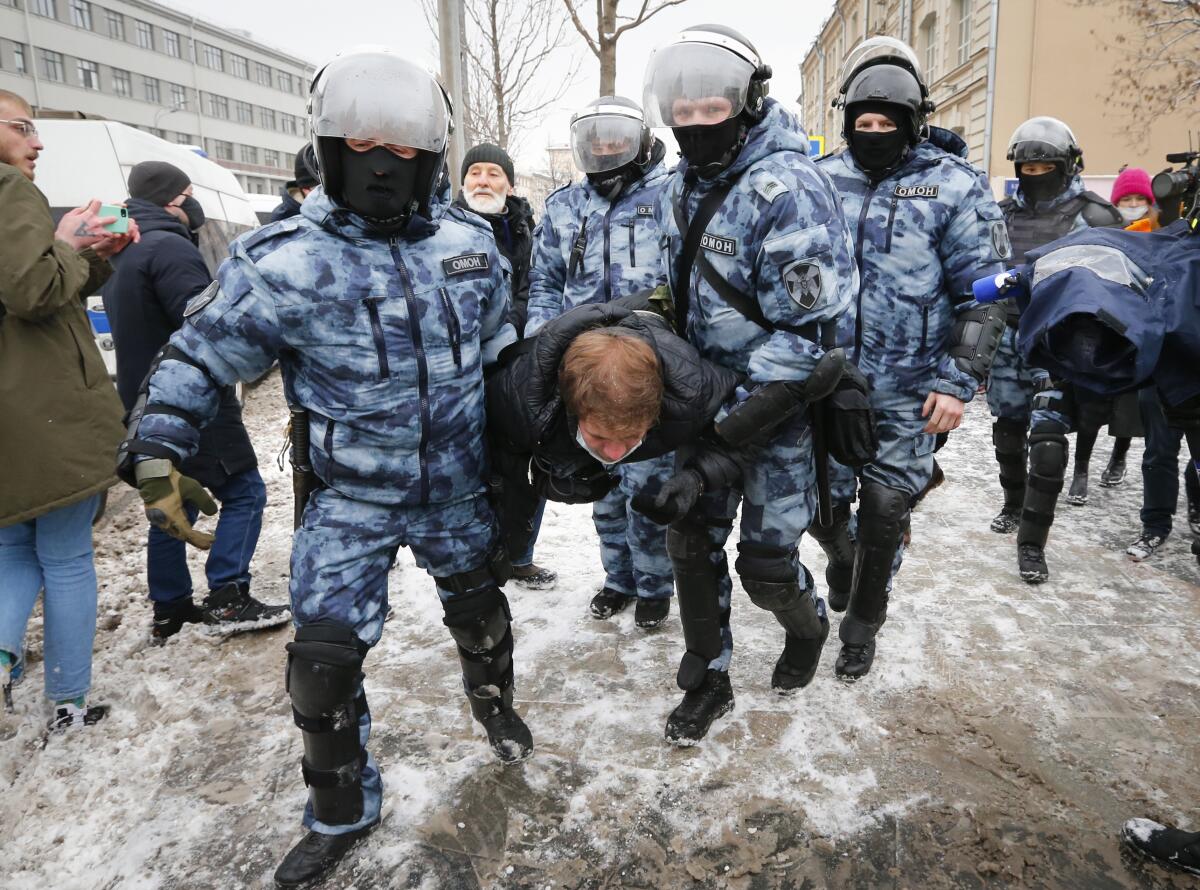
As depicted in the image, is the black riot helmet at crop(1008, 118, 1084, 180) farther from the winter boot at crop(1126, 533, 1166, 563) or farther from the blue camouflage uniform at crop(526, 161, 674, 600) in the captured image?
the blue camouflage uniform at crop(526, 161, 674, 600)

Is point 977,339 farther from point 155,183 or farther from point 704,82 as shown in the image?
point 155,183

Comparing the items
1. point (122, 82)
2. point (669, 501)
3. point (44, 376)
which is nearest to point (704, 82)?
point (669, 501)

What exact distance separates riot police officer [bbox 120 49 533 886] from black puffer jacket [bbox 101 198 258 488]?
1.49 meters

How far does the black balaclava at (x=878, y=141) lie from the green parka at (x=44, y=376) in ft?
9.02

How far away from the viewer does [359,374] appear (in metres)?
2.03

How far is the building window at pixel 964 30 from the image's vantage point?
19.5 meters

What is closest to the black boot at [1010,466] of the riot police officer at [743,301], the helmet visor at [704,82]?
the riot police officer at [743,301]

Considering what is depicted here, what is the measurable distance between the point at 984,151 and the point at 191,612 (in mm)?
18946

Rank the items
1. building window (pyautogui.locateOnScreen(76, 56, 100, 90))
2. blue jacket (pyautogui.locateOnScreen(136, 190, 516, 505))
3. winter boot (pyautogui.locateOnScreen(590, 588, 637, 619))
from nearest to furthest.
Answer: blue jacket (pyautogui.locateOnScreen(136, 190, 516, 505)) → winter boot (pyautogui.locateOnScreen(590, 588, 637, 619)) → building window (pyautogui.locateOnScreen(76, 56, 100, 90))

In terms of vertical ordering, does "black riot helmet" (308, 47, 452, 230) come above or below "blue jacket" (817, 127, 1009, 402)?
above

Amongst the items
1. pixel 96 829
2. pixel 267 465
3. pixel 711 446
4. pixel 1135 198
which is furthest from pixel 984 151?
pixel 96 829

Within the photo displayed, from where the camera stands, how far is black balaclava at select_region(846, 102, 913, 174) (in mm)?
2939

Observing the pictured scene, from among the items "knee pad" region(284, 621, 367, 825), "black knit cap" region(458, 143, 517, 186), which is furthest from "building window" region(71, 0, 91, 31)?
"knee pad" region(284, 621, 367, 825)

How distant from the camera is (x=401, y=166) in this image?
2.03m
